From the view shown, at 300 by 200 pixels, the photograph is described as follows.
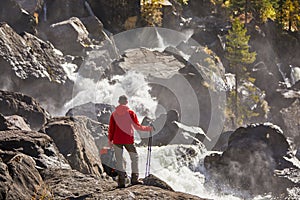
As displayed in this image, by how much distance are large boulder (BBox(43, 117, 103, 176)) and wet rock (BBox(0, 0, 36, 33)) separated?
2234cm

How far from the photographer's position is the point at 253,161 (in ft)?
73.3

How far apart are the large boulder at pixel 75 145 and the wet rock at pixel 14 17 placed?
2234 centimetres

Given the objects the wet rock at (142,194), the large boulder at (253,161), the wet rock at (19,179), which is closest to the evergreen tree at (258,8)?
the large boulder at (253,161)

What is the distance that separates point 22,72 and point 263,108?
2352 centimetres

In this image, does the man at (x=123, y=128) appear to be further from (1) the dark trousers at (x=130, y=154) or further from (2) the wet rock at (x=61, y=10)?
(2) the wet rock at (x=61, y=10)

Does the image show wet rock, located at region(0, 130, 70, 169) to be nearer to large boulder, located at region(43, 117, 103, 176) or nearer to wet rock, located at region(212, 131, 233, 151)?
large boulder, located at region(43, 117, 103, 176)

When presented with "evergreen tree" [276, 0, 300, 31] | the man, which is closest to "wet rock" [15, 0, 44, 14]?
"evergreen tree" [276, 0, 300, 31]

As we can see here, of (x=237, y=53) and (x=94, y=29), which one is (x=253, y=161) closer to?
(x=237, y=53)

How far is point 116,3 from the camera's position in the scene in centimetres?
4797

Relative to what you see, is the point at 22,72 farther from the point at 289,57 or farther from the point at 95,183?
the point at 289,57

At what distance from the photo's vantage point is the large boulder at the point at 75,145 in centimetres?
1438

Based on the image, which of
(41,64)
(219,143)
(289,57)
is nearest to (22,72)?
(41,64)

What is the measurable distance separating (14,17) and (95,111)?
14.5 metres

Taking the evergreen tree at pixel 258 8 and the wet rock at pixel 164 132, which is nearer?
the wet rock at pixel 164 132
